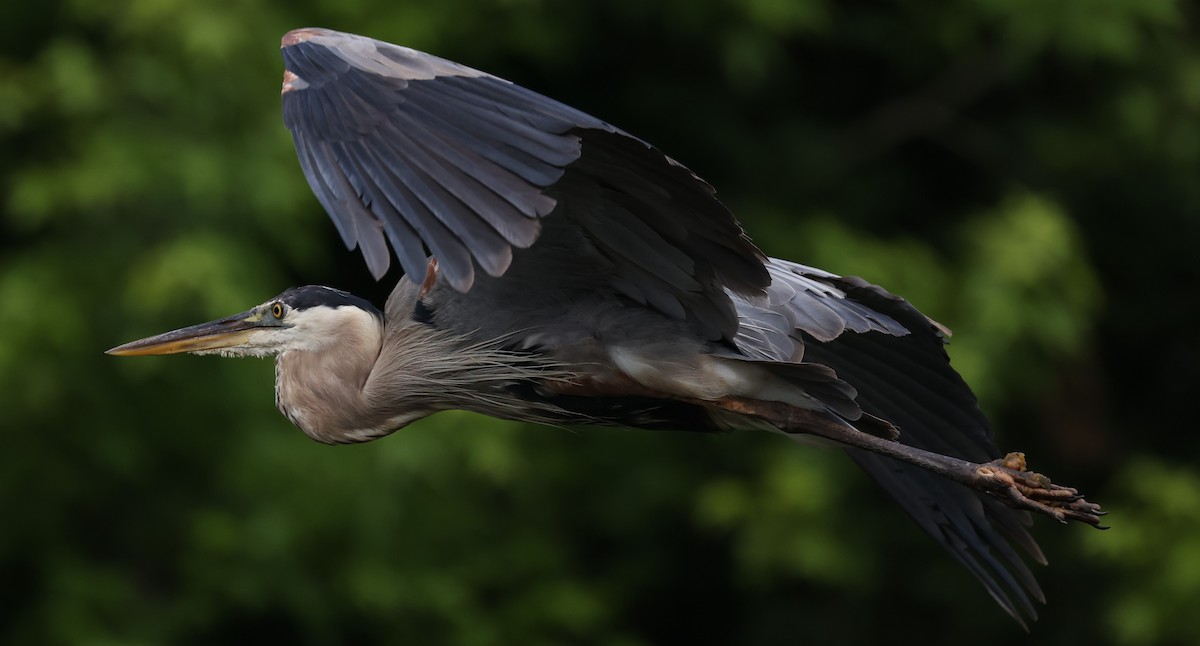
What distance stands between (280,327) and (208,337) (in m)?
0.21

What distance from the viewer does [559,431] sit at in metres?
7.26

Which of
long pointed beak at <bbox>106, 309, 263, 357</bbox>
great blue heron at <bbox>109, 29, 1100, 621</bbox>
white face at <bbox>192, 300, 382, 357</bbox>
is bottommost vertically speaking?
long pointed beak at <bbox>106, 309, 263, 357</bbox>

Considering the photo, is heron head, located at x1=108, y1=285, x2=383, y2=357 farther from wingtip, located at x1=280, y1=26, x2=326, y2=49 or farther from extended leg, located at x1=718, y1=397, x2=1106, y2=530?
extended leg, located at x1=718, y1=397, x2=1106, y2=530

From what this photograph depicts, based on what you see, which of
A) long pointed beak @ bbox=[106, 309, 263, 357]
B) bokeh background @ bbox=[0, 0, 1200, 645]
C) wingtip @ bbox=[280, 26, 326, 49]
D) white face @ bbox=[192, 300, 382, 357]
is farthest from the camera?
bokeh background @ bbox=[0, 0, 1200, 645]

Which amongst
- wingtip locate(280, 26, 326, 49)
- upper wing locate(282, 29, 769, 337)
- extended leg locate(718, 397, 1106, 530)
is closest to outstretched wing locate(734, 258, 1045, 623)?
extended leg locate(718, 397, 1106, 530)

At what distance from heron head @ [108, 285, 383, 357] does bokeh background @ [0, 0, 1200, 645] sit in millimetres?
2123

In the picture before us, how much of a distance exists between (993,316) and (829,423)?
370cm

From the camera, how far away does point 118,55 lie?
6.76 m

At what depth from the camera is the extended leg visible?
324cm

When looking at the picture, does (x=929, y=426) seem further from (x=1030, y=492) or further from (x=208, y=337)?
(x=208, y=337)

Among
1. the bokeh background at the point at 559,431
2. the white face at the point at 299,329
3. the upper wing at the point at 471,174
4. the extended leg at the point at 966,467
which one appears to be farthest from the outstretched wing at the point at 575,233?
the bokeh background at the point at 559,431

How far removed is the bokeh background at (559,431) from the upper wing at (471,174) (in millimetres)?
3111

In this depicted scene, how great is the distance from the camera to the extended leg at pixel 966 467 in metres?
3.24

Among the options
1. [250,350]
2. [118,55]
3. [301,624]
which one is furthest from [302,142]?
[301,624]
